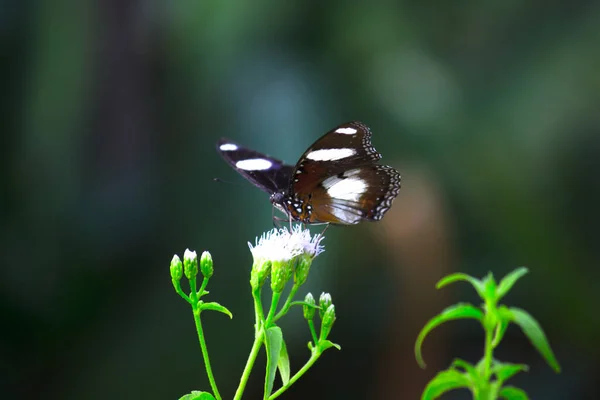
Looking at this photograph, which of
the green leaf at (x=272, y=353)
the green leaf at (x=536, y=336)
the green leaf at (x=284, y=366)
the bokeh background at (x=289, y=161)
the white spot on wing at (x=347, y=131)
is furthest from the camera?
the bokeh background at (x=289, y=161)

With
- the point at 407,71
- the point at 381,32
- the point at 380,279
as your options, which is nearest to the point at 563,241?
the point at 380,279

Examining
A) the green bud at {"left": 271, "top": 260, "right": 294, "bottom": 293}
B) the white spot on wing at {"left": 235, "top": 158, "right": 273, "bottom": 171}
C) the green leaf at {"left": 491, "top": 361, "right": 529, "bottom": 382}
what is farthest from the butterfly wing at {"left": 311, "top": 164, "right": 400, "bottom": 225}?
the green leaf at {"left": 491, "top": 361, "right": 529, "bottom": 382}

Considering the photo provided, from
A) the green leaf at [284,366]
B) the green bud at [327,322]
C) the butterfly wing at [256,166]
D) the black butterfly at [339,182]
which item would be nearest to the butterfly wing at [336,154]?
the black butterfly at [339,182]

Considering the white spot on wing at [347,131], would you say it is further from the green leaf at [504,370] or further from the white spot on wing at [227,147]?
the green leaf at [504,370]

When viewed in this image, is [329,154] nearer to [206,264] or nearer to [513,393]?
[206,264]

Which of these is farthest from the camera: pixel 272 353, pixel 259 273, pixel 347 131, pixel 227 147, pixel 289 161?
pixel 289 161

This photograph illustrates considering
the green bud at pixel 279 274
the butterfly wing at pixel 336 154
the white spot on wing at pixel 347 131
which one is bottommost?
the green bud at pixel 279 274

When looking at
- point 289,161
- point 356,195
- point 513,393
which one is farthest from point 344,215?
point 289,161
